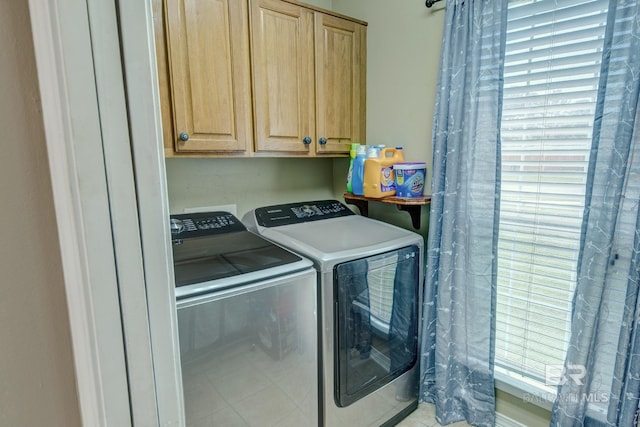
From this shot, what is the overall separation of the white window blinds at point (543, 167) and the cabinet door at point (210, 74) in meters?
1.24

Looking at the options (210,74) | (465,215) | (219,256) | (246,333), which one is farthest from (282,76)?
(246,333)

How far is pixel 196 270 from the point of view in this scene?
1.25 metres

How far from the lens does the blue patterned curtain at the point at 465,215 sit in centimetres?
153

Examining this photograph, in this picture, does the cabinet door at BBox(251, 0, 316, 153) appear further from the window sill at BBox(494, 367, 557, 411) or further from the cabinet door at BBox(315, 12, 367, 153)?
the window sill at BBox(494, 367, 557, 411)

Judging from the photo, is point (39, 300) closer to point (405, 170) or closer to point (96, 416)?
point (96, 416)

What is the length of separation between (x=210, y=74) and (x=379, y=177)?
0.99m

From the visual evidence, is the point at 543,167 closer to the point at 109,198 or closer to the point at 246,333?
the point at 246,333

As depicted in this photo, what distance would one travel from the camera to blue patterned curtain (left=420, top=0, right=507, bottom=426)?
5.00ft

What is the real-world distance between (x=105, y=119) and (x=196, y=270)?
3.02ft

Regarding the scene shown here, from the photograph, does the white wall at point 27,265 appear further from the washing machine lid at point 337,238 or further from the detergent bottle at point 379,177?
the detergent bottle at point 379,177

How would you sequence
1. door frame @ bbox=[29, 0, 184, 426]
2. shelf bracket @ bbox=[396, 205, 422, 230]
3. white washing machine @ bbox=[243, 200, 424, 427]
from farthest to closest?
shelf bracket @ bbox=[396, 205, 422, 230]
white washing machine @ bbox=[243, 200, 424, 427]
door frame @ bbox=[29, 0, 184, 426]

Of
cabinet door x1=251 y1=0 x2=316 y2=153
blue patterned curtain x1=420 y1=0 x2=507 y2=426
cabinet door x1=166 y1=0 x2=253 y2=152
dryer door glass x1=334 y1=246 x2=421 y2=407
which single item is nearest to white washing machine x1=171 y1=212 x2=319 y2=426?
dryer door glass x1=334 y1=246 x2=421 y2=407

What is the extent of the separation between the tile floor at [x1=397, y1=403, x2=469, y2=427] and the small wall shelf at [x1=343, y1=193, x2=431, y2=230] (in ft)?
3.43

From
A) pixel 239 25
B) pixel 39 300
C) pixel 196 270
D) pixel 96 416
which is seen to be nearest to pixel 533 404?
pixel 196 270
